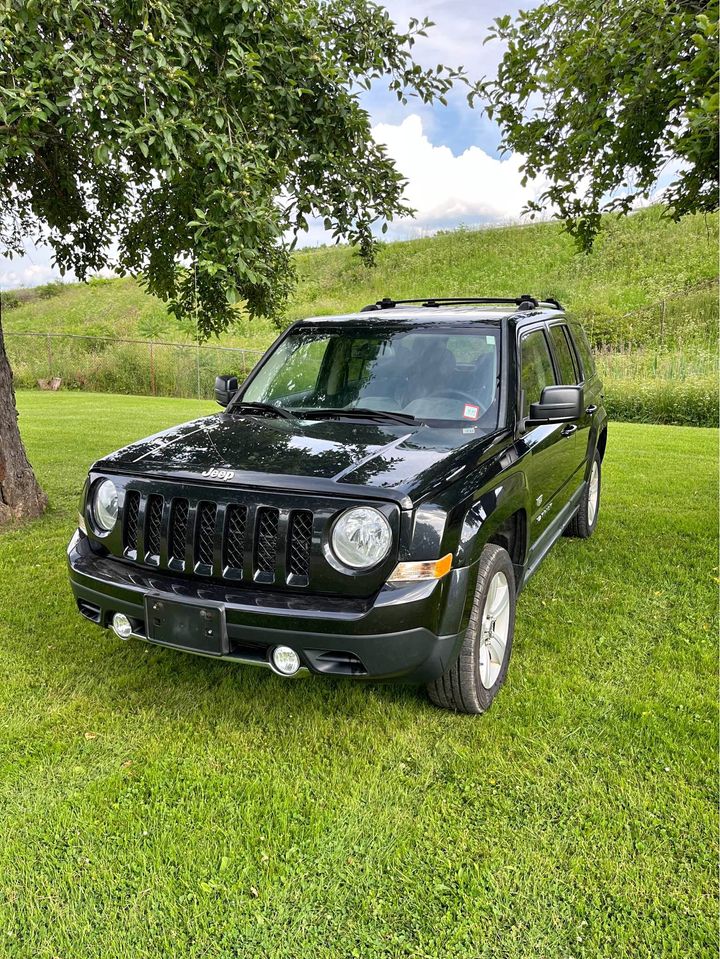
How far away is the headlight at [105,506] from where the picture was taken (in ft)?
10.7

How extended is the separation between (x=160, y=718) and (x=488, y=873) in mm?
1709

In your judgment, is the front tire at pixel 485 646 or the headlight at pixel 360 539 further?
the front tire at pixel 485 646

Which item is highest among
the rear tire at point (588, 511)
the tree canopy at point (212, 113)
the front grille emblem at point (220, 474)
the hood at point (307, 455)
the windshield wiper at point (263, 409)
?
the tree canopy at point (212, 113)

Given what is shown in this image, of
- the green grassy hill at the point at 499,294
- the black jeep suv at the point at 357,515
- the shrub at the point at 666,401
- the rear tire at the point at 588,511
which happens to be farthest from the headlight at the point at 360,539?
the shrub at the point at 666,401

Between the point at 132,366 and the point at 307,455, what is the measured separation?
22.6 meters

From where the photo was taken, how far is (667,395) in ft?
53.7

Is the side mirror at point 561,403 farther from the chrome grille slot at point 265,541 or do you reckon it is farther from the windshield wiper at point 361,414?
the chrome grille slot at point 265,541

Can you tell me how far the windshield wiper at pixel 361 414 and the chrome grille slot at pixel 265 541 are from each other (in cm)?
108

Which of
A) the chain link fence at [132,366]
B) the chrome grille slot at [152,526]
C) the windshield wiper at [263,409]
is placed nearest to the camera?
the chrome grille slot at [152,526]

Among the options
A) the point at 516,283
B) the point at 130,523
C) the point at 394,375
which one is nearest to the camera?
the point at 130,523

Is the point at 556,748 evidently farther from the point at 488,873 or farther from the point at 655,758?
the point at 488,873

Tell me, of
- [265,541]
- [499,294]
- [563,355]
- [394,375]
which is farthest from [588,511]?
[499,294]

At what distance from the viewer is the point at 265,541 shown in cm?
290

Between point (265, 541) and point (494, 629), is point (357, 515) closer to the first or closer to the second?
point (265, 541)
